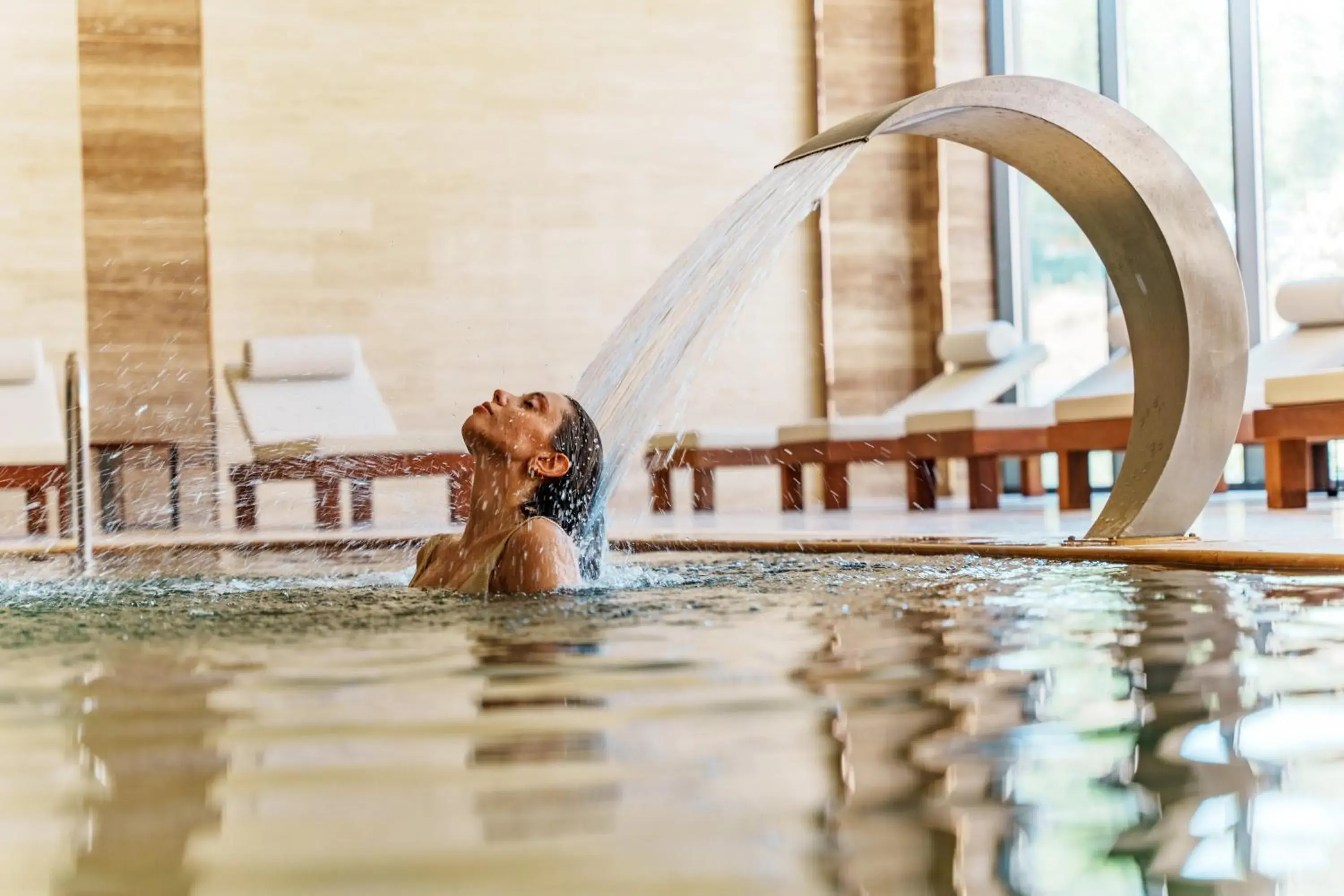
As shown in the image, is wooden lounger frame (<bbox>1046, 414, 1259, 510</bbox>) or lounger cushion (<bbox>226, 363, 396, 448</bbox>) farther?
lounger cushion (<bbox>226, 363, 396, 448</bbox>)

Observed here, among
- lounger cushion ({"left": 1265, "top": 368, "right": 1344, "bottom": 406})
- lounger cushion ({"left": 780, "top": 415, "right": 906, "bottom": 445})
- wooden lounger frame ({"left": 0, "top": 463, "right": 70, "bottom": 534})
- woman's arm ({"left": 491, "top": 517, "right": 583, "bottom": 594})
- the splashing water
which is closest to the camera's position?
woman's arm ({"left": 491, "top": 517, "right": 583, "bottom": 594})

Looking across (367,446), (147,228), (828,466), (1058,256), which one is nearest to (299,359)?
(367,446)

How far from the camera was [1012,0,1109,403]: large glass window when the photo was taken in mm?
9102

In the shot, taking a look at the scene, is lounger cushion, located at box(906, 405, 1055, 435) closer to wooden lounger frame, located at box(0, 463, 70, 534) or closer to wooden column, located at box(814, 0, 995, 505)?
wooden column, located at box(814, 0, 995, 505)

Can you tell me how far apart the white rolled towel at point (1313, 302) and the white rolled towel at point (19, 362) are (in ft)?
21.0

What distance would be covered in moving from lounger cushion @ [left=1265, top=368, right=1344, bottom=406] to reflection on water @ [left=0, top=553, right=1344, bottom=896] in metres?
3.45

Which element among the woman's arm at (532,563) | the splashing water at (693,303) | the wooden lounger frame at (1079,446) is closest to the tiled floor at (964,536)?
the wooden lounger frame at (1079,446)

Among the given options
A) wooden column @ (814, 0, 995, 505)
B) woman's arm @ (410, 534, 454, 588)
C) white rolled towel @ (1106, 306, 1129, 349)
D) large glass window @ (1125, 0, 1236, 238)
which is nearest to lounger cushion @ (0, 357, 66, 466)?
wooden column @ (814, 0, 995, 505)

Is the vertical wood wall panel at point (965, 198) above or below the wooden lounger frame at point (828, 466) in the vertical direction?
above

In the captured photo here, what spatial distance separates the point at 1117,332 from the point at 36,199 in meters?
6.22

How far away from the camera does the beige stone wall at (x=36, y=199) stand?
8.64m

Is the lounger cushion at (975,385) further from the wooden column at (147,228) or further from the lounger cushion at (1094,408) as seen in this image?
the wooden column at (147,228)

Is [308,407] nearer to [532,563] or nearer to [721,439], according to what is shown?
[721,439]

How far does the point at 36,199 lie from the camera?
341 inches
